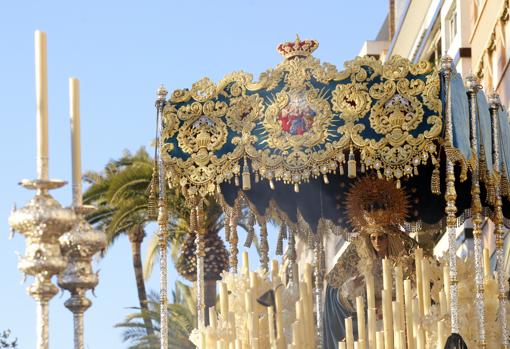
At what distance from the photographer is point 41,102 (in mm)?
8945

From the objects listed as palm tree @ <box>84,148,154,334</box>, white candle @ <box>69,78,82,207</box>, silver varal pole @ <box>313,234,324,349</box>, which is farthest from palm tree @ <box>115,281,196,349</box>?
white candle @ <box>69,78,82,207</box>

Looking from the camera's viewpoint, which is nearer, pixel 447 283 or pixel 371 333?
pixel 371 333

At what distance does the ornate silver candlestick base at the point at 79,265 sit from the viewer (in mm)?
9031

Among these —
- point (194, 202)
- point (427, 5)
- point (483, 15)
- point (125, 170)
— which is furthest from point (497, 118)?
point (125, 170)

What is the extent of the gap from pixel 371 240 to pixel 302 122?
80.4 inches

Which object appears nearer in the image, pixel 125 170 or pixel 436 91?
pixel 436 91

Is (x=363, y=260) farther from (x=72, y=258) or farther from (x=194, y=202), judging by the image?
(x=72, y=258)

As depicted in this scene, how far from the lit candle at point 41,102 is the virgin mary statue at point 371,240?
25.7 feet

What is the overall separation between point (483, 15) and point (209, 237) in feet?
24.8

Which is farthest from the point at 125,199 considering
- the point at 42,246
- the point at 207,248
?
the point at 42,246

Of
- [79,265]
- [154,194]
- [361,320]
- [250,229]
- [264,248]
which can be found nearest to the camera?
[79,265]

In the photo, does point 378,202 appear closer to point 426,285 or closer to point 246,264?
point 246,264

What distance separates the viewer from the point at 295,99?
1518 cm

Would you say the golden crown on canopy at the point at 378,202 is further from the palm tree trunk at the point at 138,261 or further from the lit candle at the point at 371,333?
the palm tree trunk at the point at 138,261
